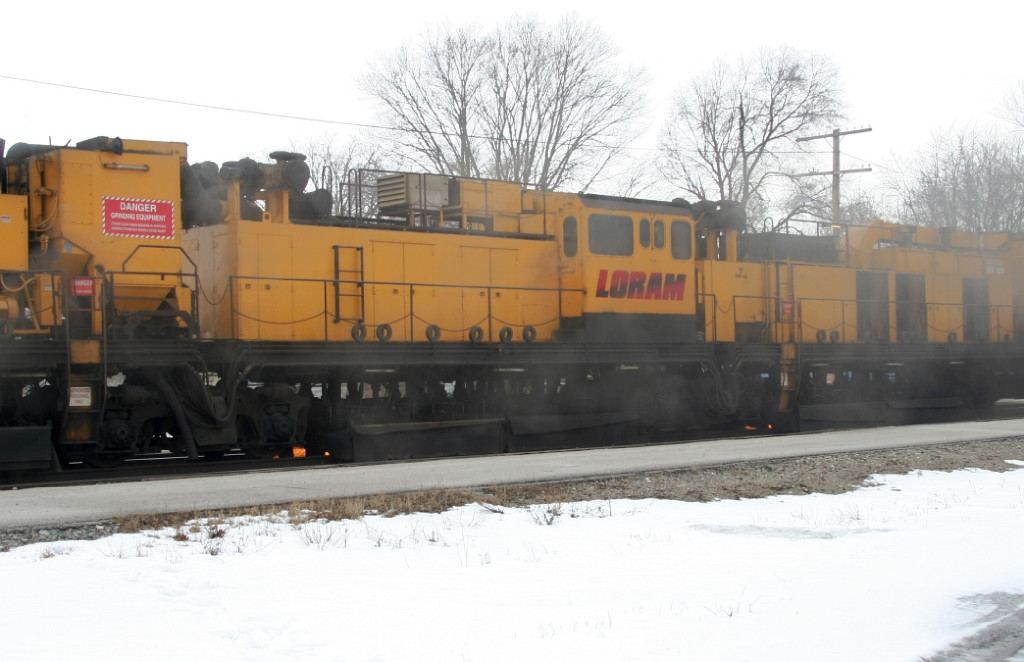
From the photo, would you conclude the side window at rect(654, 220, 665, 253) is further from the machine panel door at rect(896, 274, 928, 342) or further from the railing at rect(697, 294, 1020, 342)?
the machine panel door at rect(896, 274, 928, 342)

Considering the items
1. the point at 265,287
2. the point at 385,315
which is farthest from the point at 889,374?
the point at 265,287

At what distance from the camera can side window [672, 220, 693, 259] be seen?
60.9 feet

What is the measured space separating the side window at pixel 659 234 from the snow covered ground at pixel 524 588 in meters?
9.04

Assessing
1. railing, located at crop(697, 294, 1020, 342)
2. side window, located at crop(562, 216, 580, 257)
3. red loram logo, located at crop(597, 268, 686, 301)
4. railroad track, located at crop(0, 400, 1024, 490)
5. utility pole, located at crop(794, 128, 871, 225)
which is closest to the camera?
railroad track, located at crop(0, 400, 1024, 490)

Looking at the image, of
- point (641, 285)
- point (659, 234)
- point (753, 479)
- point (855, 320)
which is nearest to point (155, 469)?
point (753, 479)

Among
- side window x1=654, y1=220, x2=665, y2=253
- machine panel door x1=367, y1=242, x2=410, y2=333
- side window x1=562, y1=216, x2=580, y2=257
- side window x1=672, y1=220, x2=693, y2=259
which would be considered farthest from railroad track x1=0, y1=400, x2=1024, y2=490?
side window x1=672, y1=220, x2=693, y2=259

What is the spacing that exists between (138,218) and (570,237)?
7303 mm

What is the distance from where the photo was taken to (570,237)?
57.5 feet

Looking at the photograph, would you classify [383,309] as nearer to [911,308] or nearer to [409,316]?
[409,316]

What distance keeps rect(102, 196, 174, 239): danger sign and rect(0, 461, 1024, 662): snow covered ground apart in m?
5.84

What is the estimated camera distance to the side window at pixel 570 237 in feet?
57.2

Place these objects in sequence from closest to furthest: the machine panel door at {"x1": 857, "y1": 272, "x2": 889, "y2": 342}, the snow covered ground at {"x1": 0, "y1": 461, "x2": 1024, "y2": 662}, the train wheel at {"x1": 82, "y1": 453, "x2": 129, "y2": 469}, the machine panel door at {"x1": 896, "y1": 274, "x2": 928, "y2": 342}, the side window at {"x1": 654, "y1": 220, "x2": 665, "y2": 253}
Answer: the snow covered ground at {"x1": 0, "y1": 461, "x2": 1024, "y2": 662} < the train wheel at {"x1": 82, "y1": 453, "x2": 129, "y2": 469} < the side window at {"x1": 654, "y1": 220, "x2": 665, "y2": 253} < the machine panel door at {"x1": 857, "y1": 272, "x2": 889, "y2": 342} < the machine panel door at {"x1": 896, "y1": 274, "x2": 928, "y2": 342}

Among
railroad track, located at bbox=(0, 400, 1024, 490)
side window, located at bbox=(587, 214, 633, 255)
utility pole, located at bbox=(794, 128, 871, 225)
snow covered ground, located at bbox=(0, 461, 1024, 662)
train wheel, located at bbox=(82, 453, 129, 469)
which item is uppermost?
utility pole, located at bbox=(794, 128, 871, 225)

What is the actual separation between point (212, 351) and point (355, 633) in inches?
340
